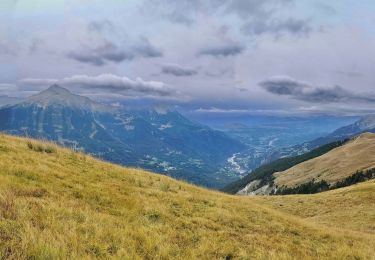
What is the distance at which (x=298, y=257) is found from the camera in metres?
14.2

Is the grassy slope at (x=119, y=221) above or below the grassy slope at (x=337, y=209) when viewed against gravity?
Answer: above

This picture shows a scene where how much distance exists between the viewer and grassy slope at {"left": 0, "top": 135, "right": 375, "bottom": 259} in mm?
9805

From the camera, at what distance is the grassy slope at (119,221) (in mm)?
9805

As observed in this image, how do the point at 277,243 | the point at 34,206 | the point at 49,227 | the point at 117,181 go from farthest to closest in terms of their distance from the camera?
the point at 117,181, the point at 277,243, the point at 34,206, the point at 49,227

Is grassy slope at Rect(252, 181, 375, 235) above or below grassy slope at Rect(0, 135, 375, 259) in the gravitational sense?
below

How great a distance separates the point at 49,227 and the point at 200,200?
1266cm

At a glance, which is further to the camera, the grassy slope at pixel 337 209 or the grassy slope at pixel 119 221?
the grassy slope at pixel 337 209

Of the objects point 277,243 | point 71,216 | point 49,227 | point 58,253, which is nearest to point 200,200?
point 277,243

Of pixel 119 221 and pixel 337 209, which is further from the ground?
pixel 119 221

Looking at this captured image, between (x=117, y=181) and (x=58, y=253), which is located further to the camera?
(x=117, y=181)

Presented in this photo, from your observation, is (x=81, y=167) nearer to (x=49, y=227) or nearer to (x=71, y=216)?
(x=71, y=216)

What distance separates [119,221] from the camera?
42.6ft

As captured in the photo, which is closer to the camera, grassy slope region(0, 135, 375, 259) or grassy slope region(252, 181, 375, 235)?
grassy slope region(0, 135, 375, 259)

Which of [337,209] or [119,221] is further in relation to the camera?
[337,209]
